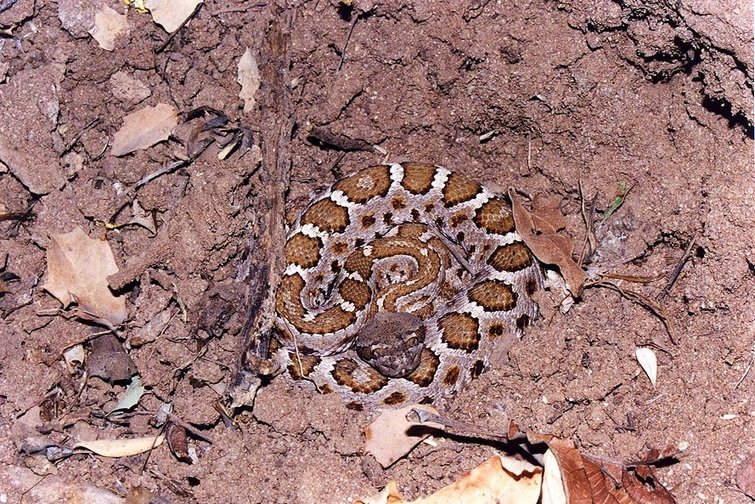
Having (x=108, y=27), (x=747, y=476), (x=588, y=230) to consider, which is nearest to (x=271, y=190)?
(x=108, y=27)

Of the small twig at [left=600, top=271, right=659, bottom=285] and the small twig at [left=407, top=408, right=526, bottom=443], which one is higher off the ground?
the small twig at [left=600, top=271, right=659, bottom=285]

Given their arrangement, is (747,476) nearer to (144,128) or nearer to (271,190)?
(271,190)

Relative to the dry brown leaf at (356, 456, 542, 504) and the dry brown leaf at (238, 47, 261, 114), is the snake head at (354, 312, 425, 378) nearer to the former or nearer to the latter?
the dry brown leaf at (356, 456, 542, 504)

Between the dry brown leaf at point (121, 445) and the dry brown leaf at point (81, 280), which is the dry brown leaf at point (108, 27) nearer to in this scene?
the dry brown leaf at point (81, 280)

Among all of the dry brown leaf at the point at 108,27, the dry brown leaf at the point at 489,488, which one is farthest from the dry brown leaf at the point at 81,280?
the dry brown leaf at the point at 489,488

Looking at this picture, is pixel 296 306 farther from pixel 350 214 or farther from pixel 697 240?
pixel 697 240

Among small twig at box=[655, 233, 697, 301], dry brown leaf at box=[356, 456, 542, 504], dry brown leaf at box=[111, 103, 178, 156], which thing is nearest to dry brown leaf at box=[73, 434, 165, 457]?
dry brown leaf at box=[356, 456, 542, 504]
